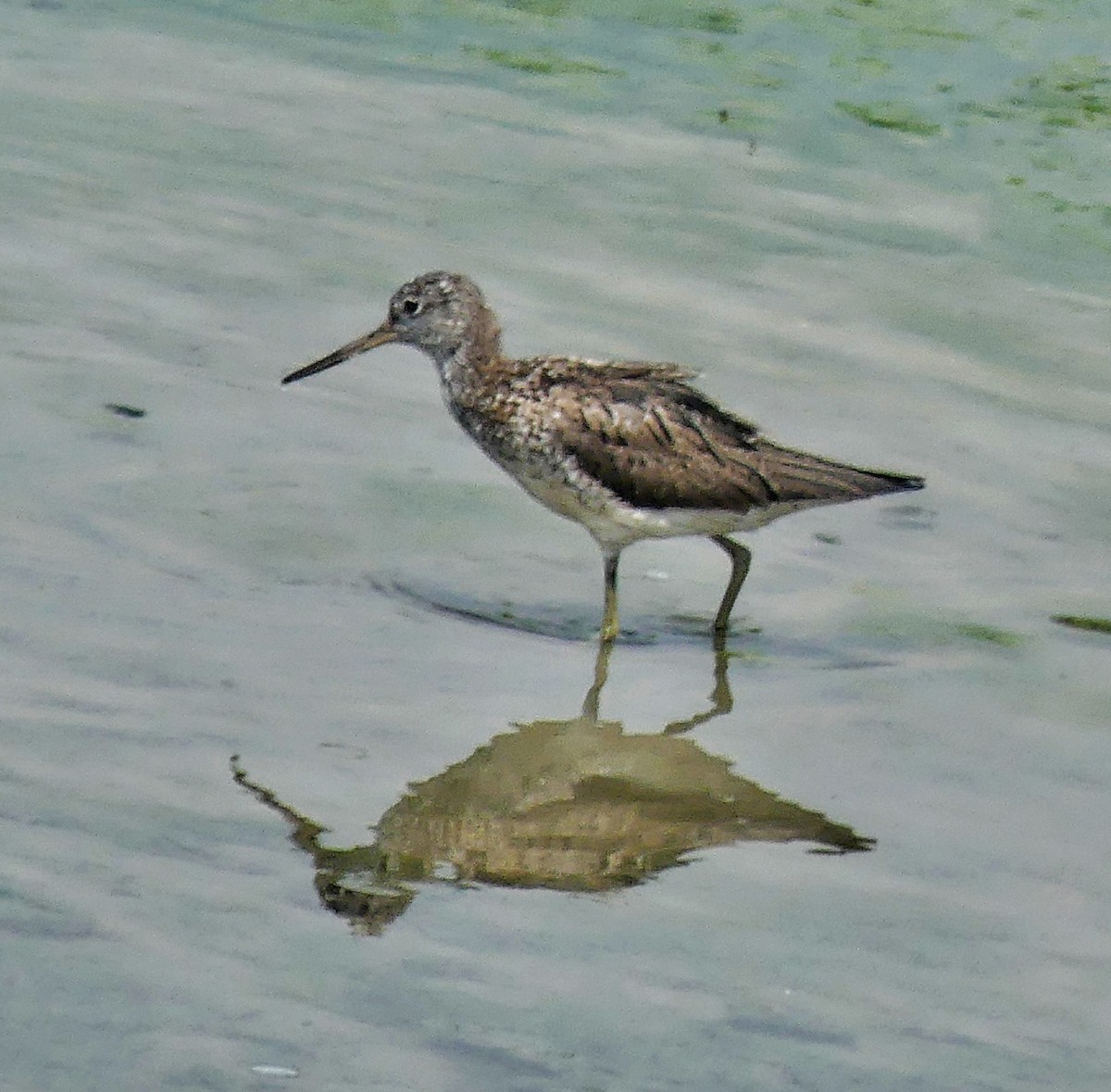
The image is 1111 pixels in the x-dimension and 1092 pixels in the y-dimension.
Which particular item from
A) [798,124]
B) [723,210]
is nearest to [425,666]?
[723,210]

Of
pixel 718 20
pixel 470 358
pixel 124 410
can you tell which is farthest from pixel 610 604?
pixel 718 20

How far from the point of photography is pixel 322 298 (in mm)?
11805

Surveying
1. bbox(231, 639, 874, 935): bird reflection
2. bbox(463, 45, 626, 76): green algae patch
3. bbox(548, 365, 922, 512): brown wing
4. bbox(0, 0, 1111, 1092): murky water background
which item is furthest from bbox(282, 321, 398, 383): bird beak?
bbox(463, 45, 626, 76): green algae patch

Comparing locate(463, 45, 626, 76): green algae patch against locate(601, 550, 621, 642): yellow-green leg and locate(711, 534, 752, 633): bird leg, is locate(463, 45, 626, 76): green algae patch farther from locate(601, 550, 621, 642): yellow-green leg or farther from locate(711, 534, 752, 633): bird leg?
locate(601, 550, 621, 642): yellow-green leg

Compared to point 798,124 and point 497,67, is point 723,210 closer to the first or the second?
point 798,124

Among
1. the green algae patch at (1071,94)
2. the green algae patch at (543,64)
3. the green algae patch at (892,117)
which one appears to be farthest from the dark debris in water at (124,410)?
the green algae patch at (1071,94)

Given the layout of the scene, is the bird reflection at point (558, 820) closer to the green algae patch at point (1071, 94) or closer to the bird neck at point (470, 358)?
the bird neck at point (470, 358)

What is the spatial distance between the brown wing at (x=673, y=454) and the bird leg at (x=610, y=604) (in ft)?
0.83

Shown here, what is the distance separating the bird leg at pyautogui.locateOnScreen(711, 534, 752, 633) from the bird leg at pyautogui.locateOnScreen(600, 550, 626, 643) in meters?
0.41

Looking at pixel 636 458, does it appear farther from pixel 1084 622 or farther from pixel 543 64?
pixel 543 64

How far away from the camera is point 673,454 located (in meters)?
9.34

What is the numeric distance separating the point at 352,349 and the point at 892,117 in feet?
20.0

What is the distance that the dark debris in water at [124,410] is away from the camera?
33.2 ft

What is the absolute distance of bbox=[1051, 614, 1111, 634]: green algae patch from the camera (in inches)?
363
